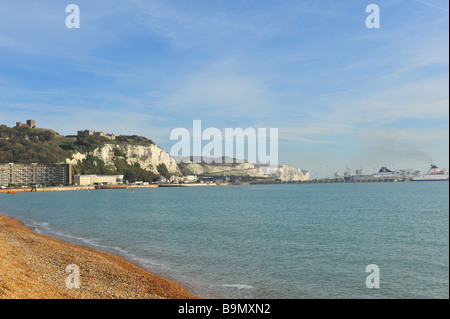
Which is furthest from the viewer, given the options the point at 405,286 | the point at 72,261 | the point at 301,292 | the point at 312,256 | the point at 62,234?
the point at 62,234

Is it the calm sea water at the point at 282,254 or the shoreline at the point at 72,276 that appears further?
the calm sea water at the point at 282,254

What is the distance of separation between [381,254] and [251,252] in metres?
11.4

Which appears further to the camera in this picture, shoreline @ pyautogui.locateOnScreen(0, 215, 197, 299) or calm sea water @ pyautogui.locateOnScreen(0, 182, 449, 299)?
calm sea water @ pyautogui.locateOnScreen(0, 182, 449, 299)

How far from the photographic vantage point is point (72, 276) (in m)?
18.0

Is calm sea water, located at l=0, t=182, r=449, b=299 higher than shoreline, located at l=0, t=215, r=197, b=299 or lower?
lower

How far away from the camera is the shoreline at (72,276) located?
14.1 meters

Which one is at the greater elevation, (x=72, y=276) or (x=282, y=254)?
(x=72, y=276)

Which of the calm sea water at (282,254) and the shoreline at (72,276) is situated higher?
the shoreline at (72,276)

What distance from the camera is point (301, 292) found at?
18609mm

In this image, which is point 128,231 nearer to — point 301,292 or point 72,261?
point 72,261

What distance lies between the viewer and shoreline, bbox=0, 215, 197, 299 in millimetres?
14091

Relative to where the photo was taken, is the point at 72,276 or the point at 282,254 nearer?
the point at 72,276

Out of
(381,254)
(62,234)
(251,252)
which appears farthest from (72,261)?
(381,254)
